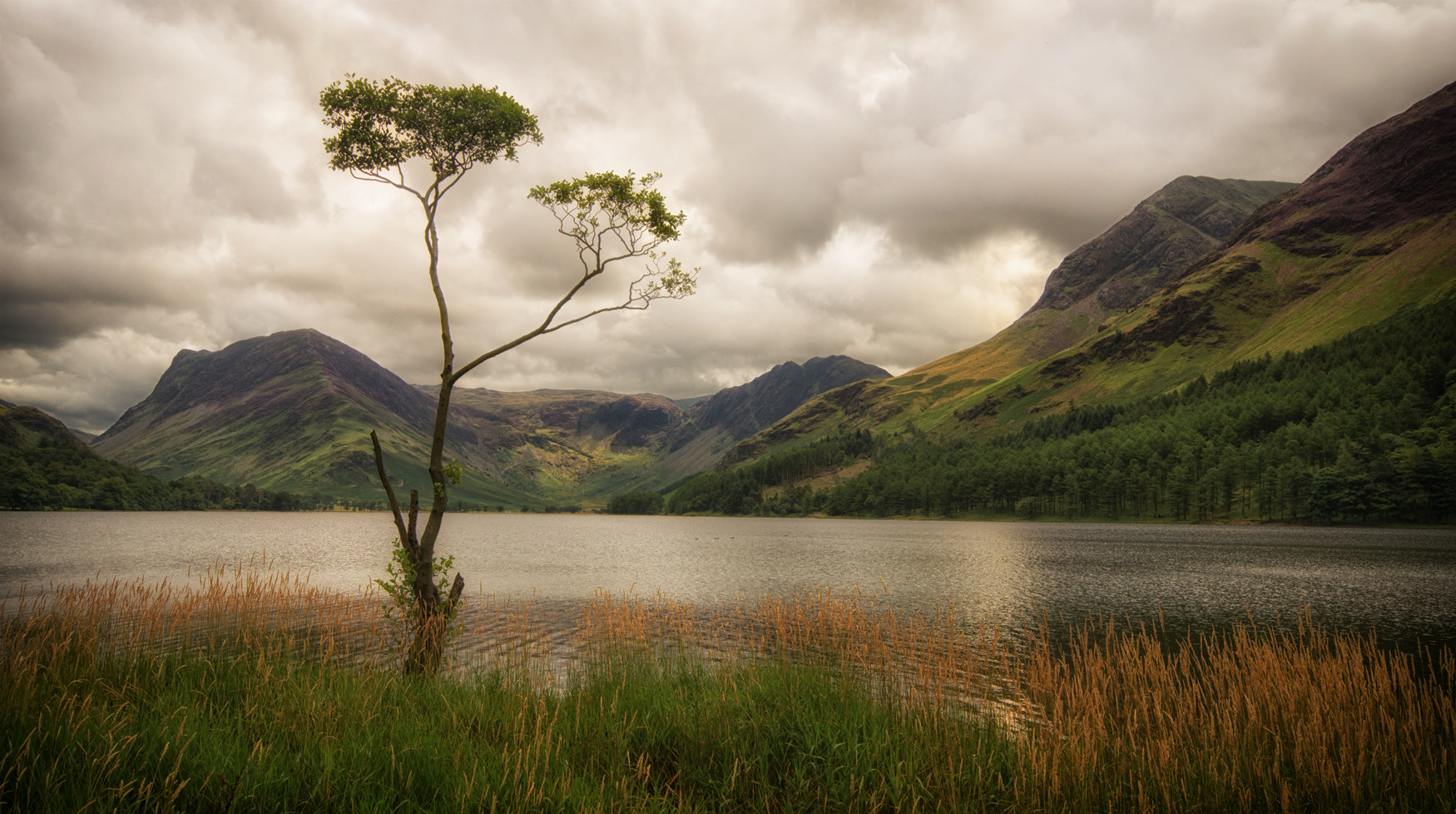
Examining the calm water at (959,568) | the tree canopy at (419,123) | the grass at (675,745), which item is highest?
the tree canopy at (419,123)

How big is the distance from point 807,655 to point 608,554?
3150 inches

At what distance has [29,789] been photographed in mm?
6512

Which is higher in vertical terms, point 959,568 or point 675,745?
point 675,745

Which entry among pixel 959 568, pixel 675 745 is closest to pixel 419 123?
pixel 675 745

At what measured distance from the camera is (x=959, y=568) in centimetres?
6869

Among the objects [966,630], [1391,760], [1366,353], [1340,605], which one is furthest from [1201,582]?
[1366,353]

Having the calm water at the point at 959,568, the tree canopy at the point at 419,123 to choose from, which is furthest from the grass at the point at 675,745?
the tree canopy at the point at 419,123

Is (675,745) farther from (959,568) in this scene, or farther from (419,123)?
(959,568)

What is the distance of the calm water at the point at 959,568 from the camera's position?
42156 millimetres

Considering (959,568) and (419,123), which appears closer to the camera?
(419,123)

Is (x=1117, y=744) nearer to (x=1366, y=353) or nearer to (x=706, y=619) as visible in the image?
(x=706, y=619)

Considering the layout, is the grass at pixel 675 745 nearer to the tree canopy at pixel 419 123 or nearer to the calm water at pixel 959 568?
the calm water at pixel 959 568

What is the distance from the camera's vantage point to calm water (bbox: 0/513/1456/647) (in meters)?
42.2

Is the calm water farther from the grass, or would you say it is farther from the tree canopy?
the tree canopy
